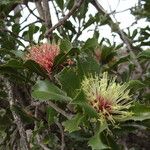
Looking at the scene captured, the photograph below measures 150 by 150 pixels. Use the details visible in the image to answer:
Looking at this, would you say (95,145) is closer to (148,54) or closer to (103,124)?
(103,124)

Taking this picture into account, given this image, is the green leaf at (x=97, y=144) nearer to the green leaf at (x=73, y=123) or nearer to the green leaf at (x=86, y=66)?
the green leaf at (x=73, y=123)

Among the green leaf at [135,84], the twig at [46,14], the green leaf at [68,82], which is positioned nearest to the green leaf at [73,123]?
the green leaf at [68,82]

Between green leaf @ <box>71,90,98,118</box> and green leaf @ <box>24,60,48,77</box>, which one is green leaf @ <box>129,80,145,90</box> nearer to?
green leaf @ <box>71,90,98,118</box>

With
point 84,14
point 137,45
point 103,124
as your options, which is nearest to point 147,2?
point 137,45

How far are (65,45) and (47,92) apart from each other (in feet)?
0.71

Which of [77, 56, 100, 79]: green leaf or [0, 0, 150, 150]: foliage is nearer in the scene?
[0, 0, 150, 150]: foliage

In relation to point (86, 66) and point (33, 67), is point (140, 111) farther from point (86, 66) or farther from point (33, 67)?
point (33, 67)

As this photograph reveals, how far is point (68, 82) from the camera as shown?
160 cm

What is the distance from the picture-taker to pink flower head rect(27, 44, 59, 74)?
1715mm

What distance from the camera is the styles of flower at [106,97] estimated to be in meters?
1.58

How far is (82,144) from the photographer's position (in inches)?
90.1

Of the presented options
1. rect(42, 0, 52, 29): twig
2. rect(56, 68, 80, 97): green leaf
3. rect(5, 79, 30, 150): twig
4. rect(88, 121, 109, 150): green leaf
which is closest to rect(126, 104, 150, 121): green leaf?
rect(88, 121, 109, 150): green leaf

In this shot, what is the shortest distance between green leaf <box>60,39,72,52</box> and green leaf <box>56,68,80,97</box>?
0.09m

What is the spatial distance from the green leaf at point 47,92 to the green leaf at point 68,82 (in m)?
0.03
